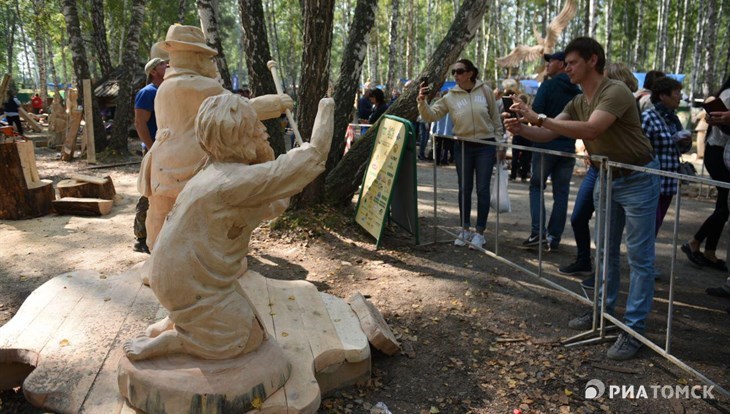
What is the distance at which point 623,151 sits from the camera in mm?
3707

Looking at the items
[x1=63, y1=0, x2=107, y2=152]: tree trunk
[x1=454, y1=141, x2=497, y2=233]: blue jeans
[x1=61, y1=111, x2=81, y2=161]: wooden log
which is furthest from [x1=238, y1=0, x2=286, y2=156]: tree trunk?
[x1=61, y1=111, x2=81, y2=161]: wooden log

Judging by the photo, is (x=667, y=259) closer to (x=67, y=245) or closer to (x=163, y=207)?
(x=163, y=207)

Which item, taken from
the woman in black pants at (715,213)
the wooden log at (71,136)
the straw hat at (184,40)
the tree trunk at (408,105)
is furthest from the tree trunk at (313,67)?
the wooden log at (71,136)

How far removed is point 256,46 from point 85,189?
360cm

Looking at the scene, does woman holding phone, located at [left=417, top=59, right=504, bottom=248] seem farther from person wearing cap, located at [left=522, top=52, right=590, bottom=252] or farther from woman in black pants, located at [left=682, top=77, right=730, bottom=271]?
woman in black pants, located at [left=682, top=77, right=730, bottom=271]

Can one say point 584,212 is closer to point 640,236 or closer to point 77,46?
point 640,236

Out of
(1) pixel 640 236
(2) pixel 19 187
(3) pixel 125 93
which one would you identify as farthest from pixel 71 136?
(1) pixel 640 236

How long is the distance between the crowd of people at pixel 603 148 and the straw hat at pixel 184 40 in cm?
241

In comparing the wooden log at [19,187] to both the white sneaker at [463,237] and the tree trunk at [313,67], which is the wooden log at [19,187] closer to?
the tree trunk at [313,67]

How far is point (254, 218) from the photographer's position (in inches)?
106

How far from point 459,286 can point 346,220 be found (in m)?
2.16

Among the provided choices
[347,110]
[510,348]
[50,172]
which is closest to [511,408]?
[510,348]

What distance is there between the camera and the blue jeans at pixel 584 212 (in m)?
4.61

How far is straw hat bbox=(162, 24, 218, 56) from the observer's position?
13.3ft
